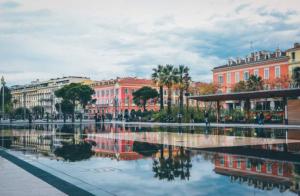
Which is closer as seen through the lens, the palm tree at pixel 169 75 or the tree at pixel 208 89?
the palm tree at pixel 169 75

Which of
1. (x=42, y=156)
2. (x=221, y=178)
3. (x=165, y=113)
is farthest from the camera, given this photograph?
(x=165, y=113)

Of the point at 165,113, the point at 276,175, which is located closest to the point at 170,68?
the point at 165,113

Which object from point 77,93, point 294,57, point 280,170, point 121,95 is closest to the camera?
point 280,170

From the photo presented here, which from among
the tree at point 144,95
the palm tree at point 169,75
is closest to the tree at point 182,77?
the palm tree at point 169,75

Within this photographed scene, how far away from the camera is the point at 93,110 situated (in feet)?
383

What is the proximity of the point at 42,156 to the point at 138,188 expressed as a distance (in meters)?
7.44

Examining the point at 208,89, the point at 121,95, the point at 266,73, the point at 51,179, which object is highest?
the point at 266,73

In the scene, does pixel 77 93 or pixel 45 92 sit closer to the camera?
pixel 77 93

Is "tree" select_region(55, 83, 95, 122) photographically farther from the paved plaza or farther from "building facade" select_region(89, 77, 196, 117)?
the paved plaza

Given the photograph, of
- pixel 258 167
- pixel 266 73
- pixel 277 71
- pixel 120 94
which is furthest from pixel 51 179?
pixel 120 94

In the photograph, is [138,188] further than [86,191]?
Yes

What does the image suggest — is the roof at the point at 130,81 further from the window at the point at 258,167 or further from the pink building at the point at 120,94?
the window at the point at 258,167

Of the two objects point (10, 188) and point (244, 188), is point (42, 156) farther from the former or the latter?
point (244, 188)

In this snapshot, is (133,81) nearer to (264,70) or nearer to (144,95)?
(144,95)
